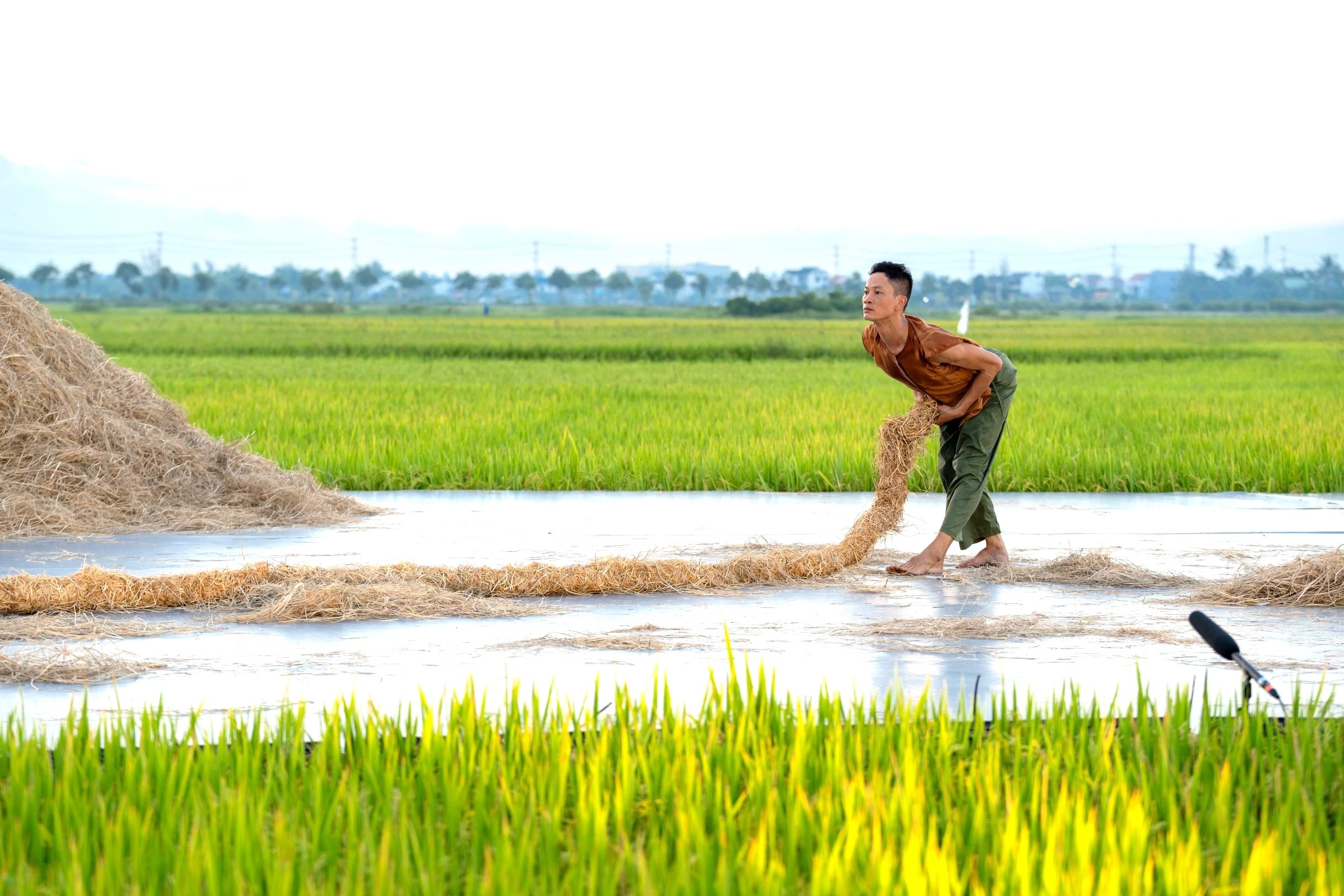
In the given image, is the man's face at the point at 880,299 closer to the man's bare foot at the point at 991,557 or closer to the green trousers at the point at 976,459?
the green trousers at the point at 976,459

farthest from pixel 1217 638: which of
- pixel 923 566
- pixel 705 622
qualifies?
pixel 923 566

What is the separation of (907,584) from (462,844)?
3.10 meters

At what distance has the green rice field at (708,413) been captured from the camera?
9148 mm

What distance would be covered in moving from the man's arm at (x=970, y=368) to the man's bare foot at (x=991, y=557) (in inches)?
20.6

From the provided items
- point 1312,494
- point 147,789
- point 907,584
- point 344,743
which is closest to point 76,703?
point 344,743

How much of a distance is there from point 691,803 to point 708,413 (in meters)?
10.5

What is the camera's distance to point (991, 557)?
5867mm

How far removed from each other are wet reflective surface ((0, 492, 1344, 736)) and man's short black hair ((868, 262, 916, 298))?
1.07 m

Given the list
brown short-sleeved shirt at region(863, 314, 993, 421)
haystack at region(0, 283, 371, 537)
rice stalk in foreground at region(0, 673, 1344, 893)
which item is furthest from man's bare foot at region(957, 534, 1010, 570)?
haystack at region(0, 283, 371, 537)

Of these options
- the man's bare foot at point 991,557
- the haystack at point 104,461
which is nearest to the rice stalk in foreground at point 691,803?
the man's bare foot at point 991,557

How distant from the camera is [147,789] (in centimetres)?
269

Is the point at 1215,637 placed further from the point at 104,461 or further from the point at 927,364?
the point at 104,461

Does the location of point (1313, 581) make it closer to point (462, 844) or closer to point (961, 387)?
point (961, 387)

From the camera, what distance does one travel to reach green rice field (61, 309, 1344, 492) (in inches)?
360
